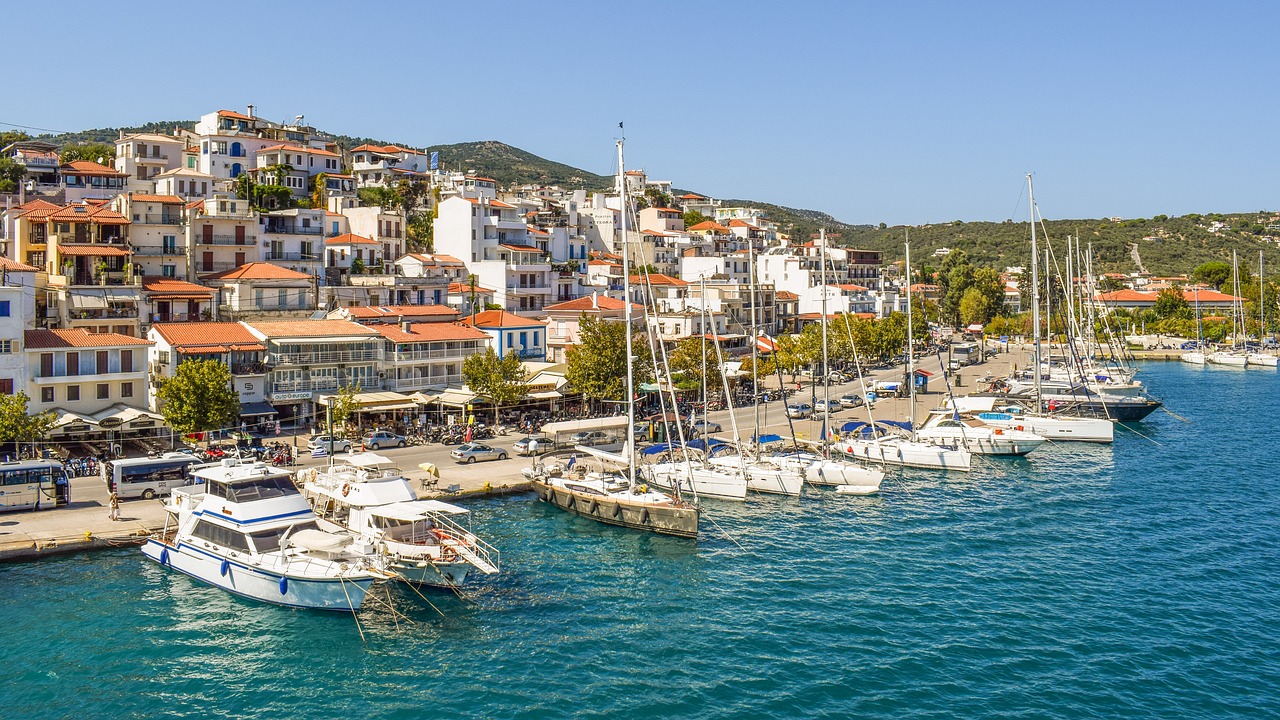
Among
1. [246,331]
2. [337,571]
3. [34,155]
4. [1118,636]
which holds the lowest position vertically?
[1118,636]

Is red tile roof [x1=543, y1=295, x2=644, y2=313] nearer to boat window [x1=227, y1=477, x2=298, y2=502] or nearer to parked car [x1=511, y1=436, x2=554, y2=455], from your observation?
parked car [x1=511, y1=436, x2=554, y2=455]

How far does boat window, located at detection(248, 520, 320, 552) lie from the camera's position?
37250mm

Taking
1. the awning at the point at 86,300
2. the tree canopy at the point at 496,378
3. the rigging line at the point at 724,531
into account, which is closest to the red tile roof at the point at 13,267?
the awning at the point at 86,300

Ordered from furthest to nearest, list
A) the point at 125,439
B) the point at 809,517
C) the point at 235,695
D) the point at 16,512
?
1. the point at 125,439
2. the point at 809,517
3. the point at 16,512
4. the point at 235,695

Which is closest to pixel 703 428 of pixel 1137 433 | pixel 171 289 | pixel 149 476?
pixel 149 476

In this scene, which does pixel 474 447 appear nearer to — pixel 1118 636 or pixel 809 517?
pixel 809 517

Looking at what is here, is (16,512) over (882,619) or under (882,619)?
over

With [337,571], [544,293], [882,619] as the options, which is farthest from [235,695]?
[544,293]

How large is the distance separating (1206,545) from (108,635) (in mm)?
44581

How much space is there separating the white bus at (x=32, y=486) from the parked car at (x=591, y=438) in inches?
1030

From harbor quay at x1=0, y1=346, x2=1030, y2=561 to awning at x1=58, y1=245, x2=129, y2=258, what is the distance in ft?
70.8

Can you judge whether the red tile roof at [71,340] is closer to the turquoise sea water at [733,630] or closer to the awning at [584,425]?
the turquoise sea water at [733,630]

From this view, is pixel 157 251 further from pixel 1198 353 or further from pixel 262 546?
pixel 1198 353

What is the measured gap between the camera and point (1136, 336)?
→ 162000mm
